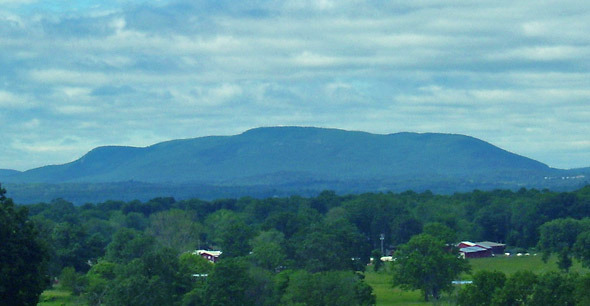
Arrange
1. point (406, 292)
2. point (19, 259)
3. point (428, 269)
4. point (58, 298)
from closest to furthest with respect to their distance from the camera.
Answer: point (19, 259)
point (428, 269)
point (58, 298)
point (406, 292)

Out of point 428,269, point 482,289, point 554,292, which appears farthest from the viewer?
point 428,269

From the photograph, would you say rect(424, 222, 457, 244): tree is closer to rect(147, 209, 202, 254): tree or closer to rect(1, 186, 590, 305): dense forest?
rect(1, 186, 590, 305): dense forest

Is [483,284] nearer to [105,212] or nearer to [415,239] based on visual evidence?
[415,239]

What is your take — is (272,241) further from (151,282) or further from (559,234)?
(151,282)

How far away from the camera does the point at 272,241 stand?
323 feet

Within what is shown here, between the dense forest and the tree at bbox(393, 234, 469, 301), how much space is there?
40 centimetres

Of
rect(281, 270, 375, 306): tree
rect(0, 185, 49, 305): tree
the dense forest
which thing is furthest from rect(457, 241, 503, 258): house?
rect(0, 185, 49, 305): tree

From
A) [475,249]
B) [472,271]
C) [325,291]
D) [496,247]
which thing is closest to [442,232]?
[472,271]

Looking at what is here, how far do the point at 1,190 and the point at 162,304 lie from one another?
20489 millimetres

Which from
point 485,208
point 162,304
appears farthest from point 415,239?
point 485,208

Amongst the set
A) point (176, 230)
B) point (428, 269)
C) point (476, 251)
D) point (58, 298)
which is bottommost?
point (58, 298)

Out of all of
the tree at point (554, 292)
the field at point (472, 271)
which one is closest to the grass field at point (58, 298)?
the field at point (472, 271)

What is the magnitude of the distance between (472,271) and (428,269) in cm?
1948

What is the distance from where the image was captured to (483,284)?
56438mm
